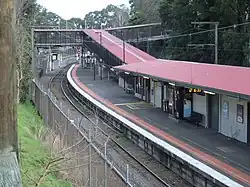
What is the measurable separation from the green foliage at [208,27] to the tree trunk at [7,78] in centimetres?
3038

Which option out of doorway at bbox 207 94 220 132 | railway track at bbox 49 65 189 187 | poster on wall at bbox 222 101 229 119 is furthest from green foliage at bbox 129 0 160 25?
poster on wall at bbox 222 101 229 119

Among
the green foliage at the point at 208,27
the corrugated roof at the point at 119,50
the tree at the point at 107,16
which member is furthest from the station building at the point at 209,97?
the tree at the point at 107,16

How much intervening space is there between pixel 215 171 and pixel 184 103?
9071 millimetres

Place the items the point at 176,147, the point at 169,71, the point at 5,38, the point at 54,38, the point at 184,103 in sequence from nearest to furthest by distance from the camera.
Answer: the point at 5,38 < the point at 176,147 < the point at 184,103 < the point at 169,71 < the point at 54,38

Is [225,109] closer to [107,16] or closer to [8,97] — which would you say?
[8,97]

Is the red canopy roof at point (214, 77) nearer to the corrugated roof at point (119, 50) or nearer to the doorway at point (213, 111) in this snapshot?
the doorway at point (213, 111)

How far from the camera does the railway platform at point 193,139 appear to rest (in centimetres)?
1295

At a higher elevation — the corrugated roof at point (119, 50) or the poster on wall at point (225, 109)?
the corrugated roof at point (119, 50)

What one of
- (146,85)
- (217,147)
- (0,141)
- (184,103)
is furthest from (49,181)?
(146,85)

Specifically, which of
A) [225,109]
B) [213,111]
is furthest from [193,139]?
[213,111]

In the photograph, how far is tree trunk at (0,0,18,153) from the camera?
219 cm

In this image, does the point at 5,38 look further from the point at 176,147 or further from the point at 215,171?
the point at 176,147

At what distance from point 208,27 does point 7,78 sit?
3836cm

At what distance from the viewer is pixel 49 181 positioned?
865cm
